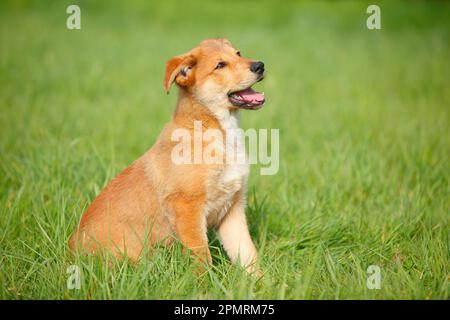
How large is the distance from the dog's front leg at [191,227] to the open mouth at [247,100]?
2.44ft

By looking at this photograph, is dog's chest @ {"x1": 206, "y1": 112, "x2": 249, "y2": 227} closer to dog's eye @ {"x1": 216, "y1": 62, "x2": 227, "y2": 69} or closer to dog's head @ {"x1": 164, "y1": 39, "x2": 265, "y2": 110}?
dog's head @ {"x1": 164, "y1": 39, "x2": 265, "y2": 110}

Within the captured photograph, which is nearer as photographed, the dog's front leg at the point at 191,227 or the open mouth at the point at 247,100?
the dog's front leg at the point at 191,227

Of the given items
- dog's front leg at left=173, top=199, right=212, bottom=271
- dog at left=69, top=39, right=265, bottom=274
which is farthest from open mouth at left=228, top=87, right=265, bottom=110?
dog's front leg at left=173, top=199, right=212, bottom=271

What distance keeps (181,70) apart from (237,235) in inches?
46.1

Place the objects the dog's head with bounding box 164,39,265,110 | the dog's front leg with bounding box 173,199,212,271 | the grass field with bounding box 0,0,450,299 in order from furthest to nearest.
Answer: the dog's head with bounding box 164,39,265,110, the dog's front leg with bounding box 173,199,212,271, the grass field with bounding box 0,0,450,299

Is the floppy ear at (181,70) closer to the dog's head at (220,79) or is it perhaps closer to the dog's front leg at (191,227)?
the dog's head at (220,79)

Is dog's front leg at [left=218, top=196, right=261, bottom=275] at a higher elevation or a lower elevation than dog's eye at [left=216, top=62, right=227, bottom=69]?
lower

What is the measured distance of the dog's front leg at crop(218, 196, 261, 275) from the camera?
11.8 feet

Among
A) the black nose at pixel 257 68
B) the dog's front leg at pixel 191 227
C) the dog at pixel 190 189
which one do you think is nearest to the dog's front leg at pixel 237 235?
the dog at pixel 190 189

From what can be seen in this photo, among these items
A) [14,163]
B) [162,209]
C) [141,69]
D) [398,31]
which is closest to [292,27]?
[398,31]

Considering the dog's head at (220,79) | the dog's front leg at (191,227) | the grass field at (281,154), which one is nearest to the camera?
the grass field at (281,154)

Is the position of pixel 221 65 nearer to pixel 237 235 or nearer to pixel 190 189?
pixel 190 189

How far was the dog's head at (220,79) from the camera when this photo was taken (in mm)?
3535

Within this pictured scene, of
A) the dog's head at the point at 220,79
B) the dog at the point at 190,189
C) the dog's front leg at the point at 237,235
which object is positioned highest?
the dog's head at the point at 220,79
